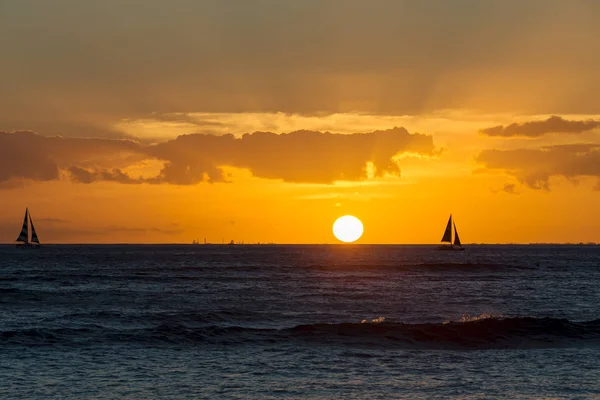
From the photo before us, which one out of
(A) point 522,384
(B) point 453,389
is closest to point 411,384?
(B) point 453,389

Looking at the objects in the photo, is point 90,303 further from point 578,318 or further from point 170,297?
point 578,318

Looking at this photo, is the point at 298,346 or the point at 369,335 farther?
the point at 369,335

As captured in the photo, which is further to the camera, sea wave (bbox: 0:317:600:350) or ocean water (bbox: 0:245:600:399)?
sea wave (bbox: 0:317:600:350)

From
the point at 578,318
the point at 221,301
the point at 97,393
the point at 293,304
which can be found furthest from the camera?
the point at 221,301

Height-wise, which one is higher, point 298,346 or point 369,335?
point 369,335

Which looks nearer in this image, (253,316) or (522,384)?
(522,384)

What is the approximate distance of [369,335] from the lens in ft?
144

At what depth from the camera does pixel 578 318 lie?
53406 millimetres

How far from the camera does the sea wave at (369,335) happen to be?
41531 mm

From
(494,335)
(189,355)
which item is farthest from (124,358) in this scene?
(494,335)

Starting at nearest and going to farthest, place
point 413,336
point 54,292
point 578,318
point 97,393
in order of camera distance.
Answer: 1. point 97,393
2. point 413,336
3. point 578,318
4. point 54,292

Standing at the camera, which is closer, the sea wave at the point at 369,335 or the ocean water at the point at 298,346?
the ocean water at the point at 298,346

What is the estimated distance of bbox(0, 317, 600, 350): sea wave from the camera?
41.5 m

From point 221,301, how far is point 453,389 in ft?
139
